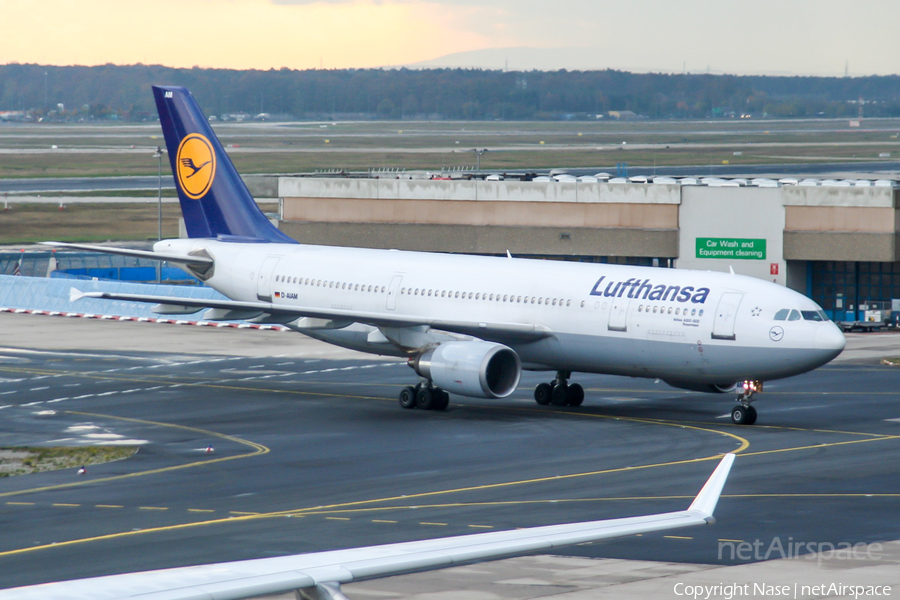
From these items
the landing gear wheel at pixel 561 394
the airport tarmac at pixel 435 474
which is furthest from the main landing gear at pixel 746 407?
the landing gear wheel at pixel 561 394

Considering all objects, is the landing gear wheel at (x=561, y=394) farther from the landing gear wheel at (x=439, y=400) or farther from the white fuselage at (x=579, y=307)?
the landing gear wheel at (x=439, y=400)

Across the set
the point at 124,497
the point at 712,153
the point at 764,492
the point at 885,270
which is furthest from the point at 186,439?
the point at 712,153

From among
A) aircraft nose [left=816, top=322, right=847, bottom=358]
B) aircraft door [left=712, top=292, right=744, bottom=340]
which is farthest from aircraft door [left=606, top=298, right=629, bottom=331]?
aircraft nose [left=816, top=322, right=847, bottom=358]

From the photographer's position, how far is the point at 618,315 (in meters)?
36.1

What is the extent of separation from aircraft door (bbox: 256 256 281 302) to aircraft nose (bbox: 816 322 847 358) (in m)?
Answer: 19.1

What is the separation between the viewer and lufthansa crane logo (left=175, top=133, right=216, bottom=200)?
152ft

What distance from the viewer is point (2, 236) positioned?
3999 inches

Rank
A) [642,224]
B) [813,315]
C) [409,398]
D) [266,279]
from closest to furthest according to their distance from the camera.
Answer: [813,315] < [409,398] < [266,279] < [642,224]

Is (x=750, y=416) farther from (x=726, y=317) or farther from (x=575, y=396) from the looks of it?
(x=575, y=396)

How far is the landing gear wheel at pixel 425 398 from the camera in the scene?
38500 mm

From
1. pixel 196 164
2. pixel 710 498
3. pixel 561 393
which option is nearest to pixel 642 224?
pixel 196 164

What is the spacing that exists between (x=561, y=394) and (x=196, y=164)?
16702 mm

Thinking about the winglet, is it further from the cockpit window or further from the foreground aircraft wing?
the cockpit window

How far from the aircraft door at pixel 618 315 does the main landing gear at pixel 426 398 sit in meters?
5.76
